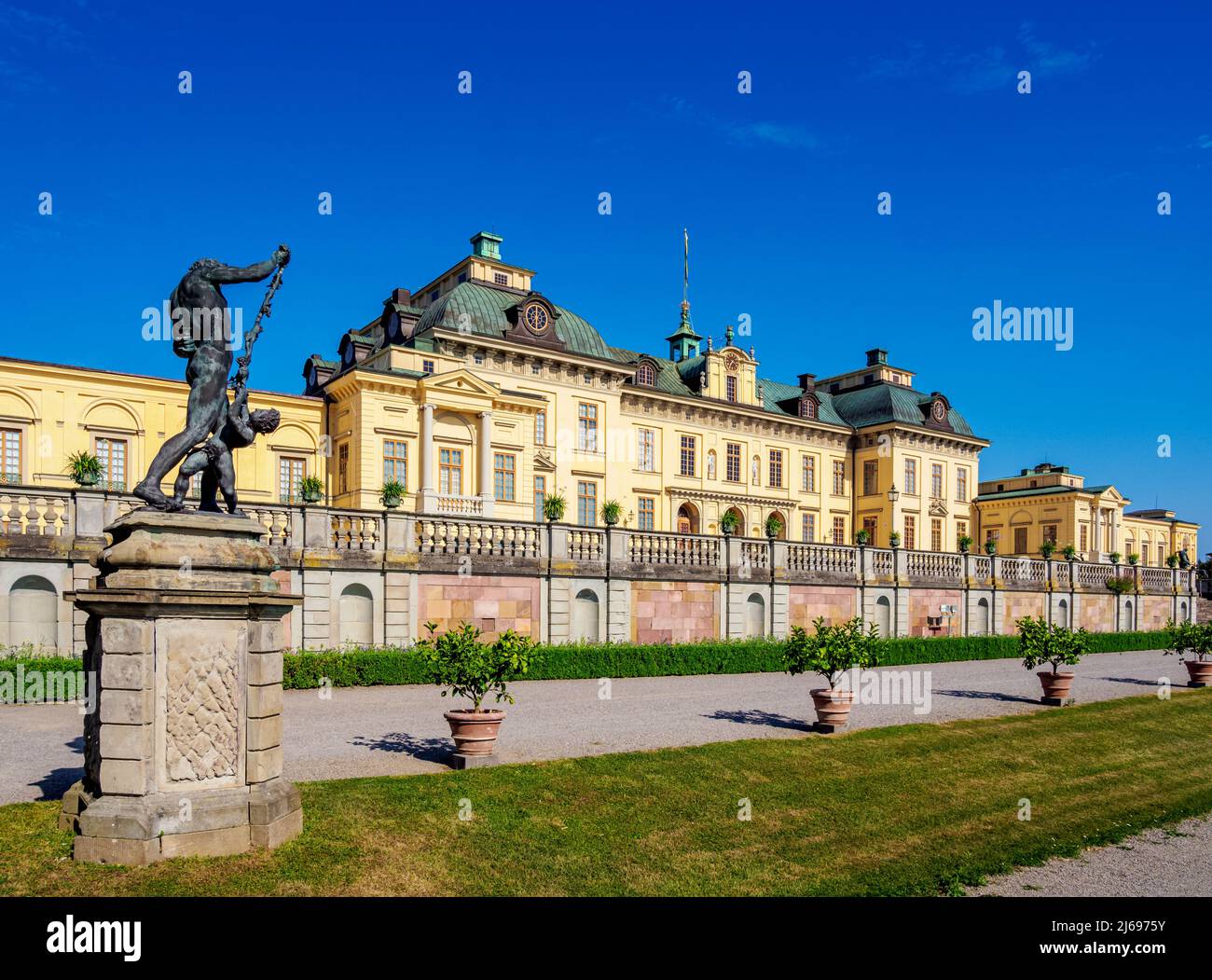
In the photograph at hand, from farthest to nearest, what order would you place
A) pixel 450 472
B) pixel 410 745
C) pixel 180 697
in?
pixel 450 472
pixel 410 745
pixel 180 697

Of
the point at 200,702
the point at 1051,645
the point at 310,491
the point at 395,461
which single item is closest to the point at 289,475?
the point at 395,461

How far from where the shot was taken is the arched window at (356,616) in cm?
2242

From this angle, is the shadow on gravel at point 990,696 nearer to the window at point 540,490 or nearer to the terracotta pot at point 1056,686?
the terracotta pot at point 1056,686

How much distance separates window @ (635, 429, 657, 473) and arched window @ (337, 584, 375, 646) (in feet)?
96.4

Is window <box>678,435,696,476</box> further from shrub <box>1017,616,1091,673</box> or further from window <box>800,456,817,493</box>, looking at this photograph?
shrub <box>1017,616,1091,673</box>

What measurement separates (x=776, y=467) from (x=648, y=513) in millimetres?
11720

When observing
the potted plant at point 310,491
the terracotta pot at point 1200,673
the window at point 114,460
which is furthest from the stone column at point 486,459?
the terracotta pot at point 1200,673

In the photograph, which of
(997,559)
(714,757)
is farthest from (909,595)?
(714,757)

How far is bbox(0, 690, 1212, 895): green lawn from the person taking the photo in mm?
7781

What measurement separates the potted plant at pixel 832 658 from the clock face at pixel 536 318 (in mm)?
30292

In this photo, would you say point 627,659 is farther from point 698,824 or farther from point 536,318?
point 536,318

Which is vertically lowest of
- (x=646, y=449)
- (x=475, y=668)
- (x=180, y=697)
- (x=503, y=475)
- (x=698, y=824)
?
(x=698, y=824)

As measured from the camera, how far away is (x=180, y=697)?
7855 millimetres
